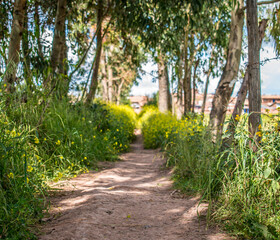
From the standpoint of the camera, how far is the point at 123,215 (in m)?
2.84

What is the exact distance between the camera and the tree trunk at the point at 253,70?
10.6 feet

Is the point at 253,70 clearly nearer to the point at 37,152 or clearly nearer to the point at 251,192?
the point at 251,192

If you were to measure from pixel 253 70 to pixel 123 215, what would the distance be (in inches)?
86.7

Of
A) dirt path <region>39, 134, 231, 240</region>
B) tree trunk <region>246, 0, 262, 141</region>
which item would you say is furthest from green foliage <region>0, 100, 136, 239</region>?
tree trunk <region>246, 0, 262, 141</region>

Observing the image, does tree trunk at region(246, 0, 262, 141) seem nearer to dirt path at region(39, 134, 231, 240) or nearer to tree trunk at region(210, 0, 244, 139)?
dirt path at region(39, 134, 231, 240)

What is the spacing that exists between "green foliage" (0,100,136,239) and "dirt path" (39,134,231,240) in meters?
0.25

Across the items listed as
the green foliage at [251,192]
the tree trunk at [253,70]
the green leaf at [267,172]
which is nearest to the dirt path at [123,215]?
the green foliage at [251,192]

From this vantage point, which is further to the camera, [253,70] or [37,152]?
[37,152]

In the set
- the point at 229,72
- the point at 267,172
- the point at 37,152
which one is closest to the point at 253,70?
the point at 267,172

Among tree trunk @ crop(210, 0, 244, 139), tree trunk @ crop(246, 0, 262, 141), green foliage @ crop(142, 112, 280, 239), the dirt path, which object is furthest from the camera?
→ tree trunk @ crop(210, 0, 244, 139)

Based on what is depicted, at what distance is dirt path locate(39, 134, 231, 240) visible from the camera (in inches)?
94.0

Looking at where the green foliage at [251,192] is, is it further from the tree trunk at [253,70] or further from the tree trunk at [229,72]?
the tree trunk at [229,72]

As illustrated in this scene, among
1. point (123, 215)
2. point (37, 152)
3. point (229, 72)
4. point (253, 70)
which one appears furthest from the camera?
point (229, 72)

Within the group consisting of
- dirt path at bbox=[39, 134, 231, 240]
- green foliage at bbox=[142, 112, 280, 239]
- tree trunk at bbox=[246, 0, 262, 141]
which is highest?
tree trunk at bbox=[246, 0, 262, 141]
